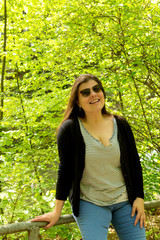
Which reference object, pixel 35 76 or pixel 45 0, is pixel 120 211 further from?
pixel 45 0

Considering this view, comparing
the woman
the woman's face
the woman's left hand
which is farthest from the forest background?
the woman's face

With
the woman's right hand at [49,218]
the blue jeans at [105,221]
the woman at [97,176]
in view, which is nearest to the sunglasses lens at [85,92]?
the woman at [97,176]

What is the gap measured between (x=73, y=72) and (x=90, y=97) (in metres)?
3.91

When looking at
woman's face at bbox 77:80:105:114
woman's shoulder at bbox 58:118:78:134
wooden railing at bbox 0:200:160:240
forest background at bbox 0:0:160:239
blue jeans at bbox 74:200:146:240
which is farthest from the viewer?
forest background at bbox 0:0:160:239

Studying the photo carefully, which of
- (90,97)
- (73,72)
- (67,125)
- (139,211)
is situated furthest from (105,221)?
(73,72)

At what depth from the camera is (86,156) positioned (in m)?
1.67

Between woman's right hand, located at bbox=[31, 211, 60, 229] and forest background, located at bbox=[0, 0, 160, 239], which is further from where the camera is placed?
forest background, located at bbox=[0, 0, 160, 239]

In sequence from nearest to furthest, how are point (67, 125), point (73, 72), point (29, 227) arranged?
point (29, 227), point (67, 125), point (73, 72)

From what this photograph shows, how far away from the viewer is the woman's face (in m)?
1.86

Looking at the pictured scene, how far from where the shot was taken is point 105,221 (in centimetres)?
158

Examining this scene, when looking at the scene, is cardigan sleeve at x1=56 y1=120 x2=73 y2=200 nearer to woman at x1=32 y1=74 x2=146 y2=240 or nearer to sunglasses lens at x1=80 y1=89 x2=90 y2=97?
woman at x1=32 y1=74 x2=146 y2=240

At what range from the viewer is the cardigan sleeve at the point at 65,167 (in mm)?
1706

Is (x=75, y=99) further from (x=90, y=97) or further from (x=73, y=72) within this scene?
(x=73, y=72)

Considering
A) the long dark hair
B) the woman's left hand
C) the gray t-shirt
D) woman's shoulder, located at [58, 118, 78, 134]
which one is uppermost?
the long dark hair
